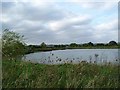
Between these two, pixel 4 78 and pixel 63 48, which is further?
pixel 63 48

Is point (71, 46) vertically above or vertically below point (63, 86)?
above

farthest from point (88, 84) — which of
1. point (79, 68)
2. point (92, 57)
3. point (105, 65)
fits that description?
point (92, 57)

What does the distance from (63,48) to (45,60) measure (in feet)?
13.1

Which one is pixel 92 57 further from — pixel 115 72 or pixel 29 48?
pixel 29 48

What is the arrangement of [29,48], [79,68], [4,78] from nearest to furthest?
[4,78] → [79,68] → [29,48]

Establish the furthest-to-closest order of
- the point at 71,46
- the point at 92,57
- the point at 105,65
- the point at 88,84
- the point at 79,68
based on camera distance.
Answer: the point at 71,46 → the point at 92,57 → the point at 105,65 → the point at 79,68 → the point at 88,84

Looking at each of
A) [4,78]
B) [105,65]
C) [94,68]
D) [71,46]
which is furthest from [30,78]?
[71,46]

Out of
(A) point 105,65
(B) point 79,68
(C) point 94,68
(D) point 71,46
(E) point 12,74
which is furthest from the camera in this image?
(D) point 71,46

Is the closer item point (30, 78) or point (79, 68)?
point (30, 78)

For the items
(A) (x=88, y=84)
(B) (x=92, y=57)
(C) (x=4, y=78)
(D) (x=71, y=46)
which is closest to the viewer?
(A) (x=88, y=84)

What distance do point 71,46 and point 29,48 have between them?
12.3 ft

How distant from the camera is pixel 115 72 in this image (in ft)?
22.1

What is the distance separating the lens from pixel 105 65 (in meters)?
7.92

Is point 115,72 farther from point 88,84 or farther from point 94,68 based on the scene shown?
point 88,84
